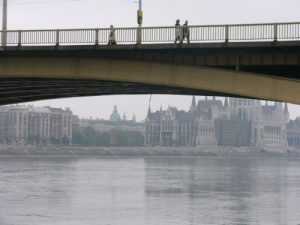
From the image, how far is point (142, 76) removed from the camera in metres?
30.5

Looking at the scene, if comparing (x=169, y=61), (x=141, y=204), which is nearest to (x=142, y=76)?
(x=169, y=61)

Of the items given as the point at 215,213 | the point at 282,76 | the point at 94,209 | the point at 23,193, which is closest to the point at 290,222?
the point at 215,213

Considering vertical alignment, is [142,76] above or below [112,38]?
below

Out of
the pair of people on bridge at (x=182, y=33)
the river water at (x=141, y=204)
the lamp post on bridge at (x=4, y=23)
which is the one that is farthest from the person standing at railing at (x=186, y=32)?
the river water at (x=141, y=204)

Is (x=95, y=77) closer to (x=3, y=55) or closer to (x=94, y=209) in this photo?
(x=3, y=55)

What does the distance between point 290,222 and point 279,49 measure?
23.0m

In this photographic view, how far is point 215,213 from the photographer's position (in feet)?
172

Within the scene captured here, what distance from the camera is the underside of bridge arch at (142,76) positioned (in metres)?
27.9

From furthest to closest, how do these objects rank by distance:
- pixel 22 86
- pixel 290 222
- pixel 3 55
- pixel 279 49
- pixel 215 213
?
pixel 215 213 → pixel 290 222 → pixel 22 86 → pixel 3 55 → pixel 279 49

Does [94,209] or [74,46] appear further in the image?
[94,209]

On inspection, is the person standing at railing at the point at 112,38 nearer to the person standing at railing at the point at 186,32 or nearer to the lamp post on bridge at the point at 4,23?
the person standing at railing at the point at 186,32

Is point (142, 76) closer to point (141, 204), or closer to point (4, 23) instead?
point (4, 23)

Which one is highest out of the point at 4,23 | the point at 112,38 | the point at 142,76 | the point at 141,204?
the point at 4,23

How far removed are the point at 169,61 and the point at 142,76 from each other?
4.66ft
